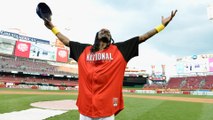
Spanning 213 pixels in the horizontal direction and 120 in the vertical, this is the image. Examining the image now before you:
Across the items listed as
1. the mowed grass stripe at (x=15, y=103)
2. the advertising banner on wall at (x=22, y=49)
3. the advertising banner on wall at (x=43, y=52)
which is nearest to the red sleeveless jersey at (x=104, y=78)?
the mowed grass stripe at (x=15, y=103)

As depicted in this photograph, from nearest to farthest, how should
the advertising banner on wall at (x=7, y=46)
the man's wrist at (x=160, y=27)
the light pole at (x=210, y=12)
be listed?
the man's wrist at (x=160, y=27)
the light pole at (x=210, y=12)
the advertising banner on wall at (x=7, y=46)

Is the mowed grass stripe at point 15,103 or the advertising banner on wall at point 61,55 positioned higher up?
the advertising banner on wall at point 61,55

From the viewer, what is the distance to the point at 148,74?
79812mm

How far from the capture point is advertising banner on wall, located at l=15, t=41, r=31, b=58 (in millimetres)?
59244

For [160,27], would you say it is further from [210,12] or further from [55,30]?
[210,12]

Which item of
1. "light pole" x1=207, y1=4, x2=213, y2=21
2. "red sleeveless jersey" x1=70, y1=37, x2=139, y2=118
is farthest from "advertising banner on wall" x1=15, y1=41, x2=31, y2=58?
"red sleeveless jersey" x1=70, y1=37, x2=139, y2=118

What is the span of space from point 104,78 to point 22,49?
61913mm

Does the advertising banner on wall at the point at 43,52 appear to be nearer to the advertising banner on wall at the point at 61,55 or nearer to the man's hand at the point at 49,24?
the advertising banner on wall at the point at 61,55

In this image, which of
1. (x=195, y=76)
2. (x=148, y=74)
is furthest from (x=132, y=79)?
(x=195, y=76)

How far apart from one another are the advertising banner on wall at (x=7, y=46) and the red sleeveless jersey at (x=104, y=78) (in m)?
60.4

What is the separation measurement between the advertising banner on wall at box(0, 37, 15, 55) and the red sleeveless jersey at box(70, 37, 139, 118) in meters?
60.4

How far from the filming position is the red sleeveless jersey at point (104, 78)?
2.63 metres

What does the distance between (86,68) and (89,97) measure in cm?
37

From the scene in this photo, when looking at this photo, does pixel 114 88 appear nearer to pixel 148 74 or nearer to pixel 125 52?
pixel 125 52
